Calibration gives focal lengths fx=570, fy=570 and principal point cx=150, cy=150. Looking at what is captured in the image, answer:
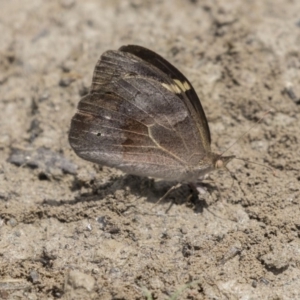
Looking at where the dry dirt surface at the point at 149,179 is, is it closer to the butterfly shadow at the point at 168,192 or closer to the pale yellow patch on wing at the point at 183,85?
the butterfly shadow at the point at 168,192

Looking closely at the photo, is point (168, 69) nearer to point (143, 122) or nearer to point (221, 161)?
point (143, 122)

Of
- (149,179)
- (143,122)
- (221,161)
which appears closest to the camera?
(221,161)

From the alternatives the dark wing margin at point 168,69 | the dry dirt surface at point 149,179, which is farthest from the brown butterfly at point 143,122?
the dry dirt surface at point 149,179

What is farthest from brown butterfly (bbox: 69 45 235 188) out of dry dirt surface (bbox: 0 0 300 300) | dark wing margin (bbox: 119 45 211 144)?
dry dirt surface (bbox: 0 0 300 300)

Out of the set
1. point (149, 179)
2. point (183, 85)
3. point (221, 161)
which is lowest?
point (149, 179)

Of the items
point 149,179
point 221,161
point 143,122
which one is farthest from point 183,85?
point 149,179

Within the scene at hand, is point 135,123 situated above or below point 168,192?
above

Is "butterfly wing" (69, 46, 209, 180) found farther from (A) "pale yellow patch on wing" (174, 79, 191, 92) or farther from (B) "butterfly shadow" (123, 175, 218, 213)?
(B) "butterfly shadow" (123, 175, 218, 213)

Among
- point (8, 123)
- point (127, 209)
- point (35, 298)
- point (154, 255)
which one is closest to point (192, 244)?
point (154, 255)
